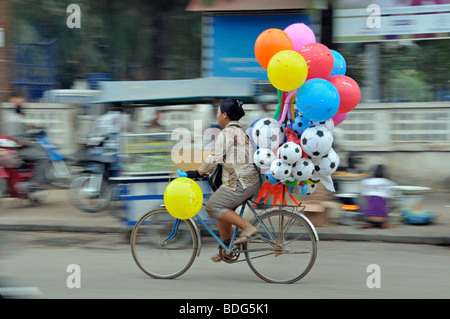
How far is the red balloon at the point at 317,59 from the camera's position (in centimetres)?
512

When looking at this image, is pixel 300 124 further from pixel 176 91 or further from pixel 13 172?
pixel 13 172

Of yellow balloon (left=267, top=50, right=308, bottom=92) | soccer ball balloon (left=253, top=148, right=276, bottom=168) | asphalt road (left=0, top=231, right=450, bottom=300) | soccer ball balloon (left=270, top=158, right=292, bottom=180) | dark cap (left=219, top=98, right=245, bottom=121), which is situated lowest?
asphalt road (left=0, top=231, right=450, bottom=300)

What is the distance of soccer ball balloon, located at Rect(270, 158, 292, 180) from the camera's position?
5.15 meters

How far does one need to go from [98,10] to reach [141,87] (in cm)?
492

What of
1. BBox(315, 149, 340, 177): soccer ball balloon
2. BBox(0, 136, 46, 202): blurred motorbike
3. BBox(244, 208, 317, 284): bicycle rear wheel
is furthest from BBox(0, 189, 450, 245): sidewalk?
BBox(315, 149, 340, 177): soccer ball balloon

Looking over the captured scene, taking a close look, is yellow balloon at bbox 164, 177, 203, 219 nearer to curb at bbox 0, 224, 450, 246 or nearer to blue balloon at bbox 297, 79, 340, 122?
blue balloon at bbox 297, 79, 340, 122

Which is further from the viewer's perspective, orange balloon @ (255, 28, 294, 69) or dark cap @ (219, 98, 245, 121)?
dark cap @ (219, 98, 245, 121)

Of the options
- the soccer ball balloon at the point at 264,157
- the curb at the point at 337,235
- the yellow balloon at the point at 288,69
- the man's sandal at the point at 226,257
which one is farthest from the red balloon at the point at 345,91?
the curb at the point at 337,235

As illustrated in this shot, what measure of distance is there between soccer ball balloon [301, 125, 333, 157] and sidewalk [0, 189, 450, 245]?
10.0 ft

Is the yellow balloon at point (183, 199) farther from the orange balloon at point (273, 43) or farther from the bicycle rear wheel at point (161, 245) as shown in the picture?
the orange balloon at point (273, 43)

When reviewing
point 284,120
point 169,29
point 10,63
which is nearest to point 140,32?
point 169,29

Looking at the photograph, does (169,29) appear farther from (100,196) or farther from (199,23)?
(100,196)

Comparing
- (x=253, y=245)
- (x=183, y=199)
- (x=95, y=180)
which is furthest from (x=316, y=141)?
(x=95, y=180)

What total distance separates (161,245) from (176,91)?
2.27 m
